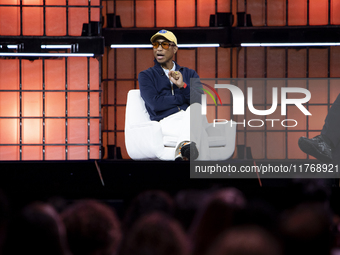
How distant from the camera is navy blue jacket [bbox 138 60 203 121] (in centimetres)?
304

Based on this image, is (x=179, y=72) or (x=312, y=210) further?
(x=179, y=72)

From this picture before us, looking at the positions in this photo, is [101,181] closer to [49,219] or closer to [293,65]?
[49,219]

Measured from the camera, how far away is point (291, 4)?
5789 mm

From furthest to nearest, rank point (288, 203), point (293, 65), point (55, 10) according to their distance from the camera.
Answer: point (293, 65), point (55, 10), point (288, 203)

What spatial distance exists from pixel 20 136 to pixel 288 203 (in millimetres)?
5075

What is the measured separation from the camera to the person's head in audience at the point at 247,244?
36 centimetres

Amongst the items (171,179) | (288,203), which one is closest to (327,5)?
(171,179)

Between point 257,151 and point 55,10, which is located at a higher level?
point 55,10

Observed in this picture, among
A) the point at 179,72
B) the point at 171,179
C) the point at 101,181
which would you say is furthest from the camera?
the point at 179,72

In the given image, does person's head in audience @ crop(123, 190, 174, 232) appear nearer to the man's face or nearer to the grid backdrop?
the man's face

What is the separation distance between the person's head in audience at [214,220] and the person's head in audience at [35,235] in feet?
0.64

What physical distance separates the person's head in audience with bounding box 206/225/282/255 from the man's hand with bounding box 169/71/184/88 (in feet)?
8.72

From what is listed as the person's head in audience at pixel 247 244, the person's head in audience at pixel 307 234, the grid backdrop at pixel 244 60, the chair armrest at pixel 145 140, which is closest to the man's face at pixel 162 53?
the chair armrest at pixel 145 140

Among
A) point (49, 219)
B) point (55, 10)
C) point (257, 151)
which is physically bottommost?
point (257, 151)
